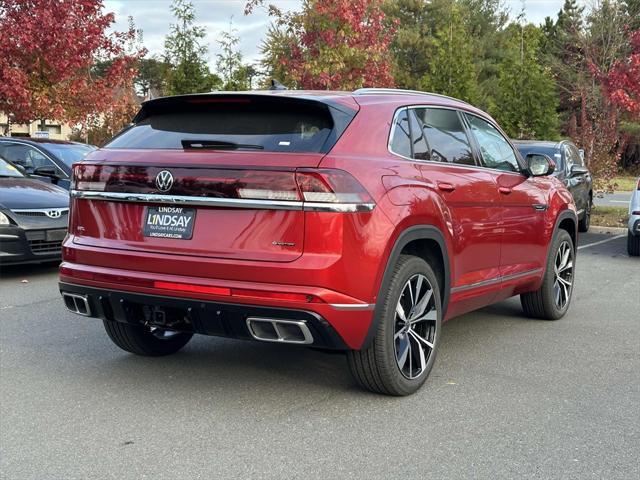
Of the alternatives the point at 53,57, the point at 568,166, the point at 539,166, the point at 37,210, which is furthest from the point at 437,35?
the point at 539,166

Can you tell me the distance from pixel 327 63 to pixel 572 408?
44.6ft

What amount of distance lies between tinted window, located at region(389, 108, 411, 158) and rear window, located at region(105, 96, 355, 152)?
36 cm

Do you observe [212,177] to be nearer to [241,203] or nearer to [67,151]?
[241,203]

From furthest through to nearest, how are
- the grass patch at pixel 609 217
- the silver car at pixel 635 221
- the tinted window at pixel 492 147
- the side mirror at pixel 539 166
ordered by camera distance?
the grass patch at pixel 609 217 < the silver car at pixel 635 221 < the side mirror at pixel 539 166 < the tinted window at pixel 492 147

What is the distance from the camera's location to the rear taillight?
3922mm

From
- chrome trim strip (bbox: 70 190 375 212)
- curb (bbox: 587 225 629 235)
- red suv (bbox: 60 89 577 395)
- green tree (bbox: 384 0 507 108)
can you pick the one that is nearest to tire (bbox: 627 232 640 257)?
curb (bbox: 587 225 629 235)

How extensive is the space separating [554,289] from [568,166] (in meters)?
7.11

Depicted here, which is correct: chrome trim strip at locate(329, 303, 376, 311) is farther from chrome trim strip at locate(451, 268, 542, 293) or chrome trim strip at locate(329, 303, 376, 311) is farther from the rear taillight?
chrome trim strip at locate(451, 268, 542, 293)

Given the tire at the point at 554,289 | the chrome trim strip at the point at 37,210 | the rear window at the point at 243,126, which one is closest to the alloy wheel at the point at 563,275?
the tire at the point at 554,289

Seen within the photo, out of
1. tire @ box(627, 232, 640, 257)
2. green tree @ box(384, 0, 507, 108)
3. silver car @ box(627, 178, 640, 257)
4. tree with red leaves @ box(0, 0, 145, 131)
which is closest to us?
silver car @ box(627, 178, 640, 257)

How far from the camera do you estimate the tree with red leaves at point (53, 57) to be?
16.7m

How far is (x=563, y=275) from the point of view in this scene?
6.91 m

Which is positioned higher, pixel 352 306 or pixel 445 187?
pixel 445 187

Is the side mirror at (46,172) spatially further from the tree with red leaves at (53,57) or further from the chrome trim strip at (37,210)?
the tree with red leaves at (53,57)
